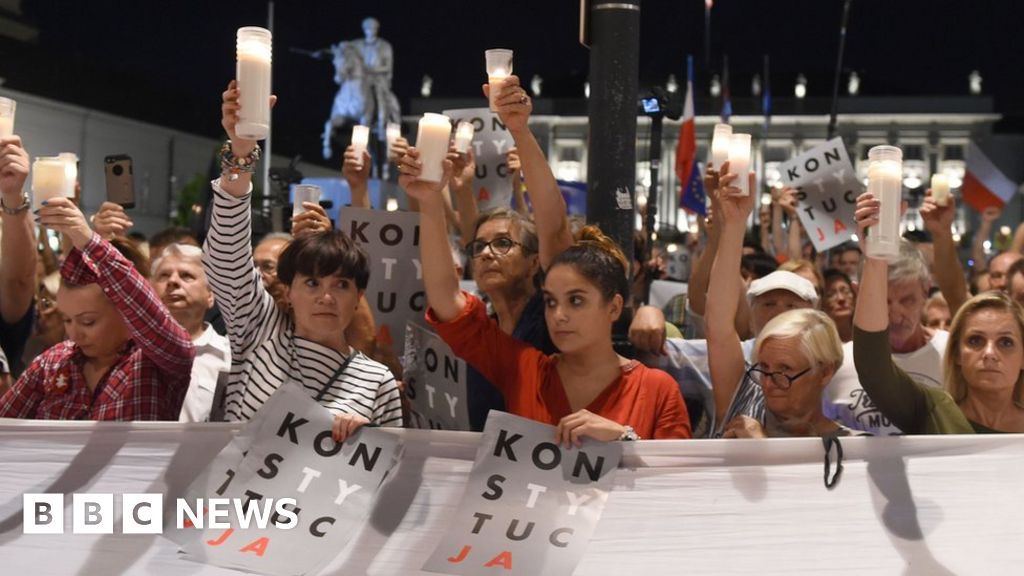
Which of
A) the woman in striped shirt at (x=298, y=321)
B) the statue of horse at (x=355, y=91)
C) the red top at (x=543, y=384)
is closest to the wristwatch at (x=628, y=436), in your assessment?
the red top at (x=543, y=384)

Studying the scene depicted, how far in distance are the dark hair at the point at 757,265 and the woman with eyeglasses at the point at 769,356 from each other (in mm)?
3044

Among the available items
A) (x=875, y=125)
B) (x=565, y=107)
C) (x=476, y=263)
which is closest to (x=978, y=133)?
(x=875, y=125)

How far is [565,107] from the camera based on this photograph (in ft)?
241

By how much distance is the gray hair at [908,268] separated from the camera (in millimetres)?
5152

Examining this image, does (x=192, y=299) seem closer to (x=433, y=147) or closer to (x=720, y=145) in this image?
(x=433, y=147)

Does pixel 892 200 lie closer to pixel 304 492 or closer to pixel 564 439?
pixel 564 439

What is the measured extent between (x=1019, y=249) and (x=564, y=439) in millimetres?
4799

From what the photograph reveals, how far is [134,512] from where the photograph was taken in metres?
3.82

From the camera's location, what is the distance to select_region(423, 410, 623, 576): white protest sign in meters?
3.50

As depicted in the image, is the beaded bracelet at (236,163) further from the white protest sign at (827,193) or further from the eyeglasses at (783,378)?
the white protest sign at (827,193)

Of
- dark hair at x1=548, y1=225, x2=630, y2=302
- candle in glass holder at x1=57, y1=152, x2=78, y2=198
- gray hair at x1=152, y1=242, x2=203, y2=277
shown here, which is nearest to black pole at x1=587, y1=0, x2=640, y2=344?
dark hair at x1=548, y1=225, x2=630, y2=302

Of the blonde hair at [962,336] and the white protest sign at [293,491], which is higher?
the blonde hair at [962,336]

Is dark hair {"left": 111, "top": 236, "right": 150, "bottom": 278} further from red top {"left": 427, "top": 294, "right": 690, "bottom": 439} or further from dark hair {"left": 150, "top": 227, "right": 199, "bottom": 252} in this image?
dark hair {"left": 150, "top": 227, "right": 199, "bottom": 252}

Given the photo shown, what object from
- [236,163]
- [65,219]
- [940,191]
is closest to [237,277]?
[236,163]
